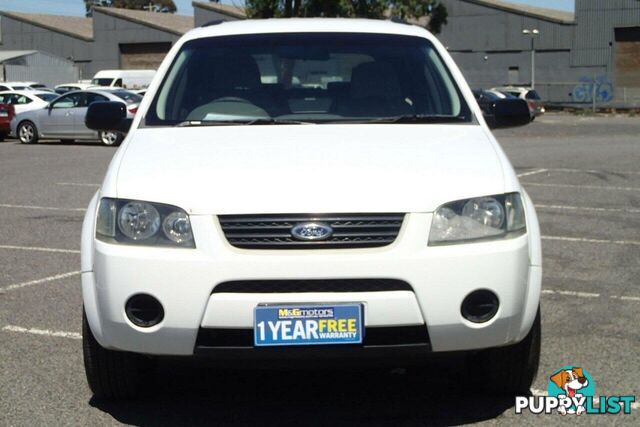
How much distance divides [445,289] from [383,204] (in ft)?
1.33

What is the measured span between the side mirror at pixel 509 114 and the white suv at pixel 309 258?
52.1 inches

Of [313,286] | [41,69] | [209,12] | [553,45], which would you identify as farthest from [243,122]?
[209,12]

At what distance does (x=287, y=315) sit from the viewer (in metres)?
4.11

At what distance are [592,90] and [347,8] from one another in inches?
605

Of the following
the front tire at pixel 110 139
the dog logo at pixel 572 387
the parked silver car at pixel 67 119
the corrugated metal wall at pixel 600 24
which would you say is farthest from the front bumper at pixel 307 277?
the corrugated metal wall at pixel 600 24

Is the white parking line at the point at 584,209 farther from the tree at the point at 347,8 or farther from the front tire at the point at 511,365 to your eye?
the tree at the point at 347,8

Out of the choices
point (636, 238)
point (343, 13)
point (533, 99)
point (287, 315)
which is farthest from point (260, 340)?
point (343, 13)

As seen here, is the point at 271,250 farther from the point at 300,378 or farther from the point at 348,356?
the point at 300,378

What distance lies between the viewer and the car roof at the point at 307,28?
6160 millimetres

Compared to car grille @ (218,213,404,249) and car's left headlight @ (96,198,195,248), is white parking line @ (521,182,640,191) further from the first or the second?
car's left headlight @ (96,198,195,248)

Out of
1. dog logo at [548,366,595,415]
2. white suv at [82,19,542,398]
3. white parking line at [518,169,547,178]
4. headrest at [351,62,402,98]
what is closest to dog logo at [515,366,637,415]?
dog logo at [548,366,595,415]

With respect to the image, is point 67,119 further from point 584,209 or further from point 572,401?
point 572,401

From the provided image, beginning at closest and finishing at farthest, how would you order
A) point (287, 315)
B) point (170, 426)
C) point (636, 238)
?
point (287, 315), point (170, 426), point (636, 238)

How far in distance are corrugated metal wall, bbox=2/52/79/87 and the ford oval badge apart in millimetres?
61291
